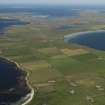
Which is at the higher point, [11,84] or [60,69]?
[11,84]

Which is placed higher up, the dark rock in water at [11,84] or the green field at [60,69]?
the dark rock in water at [11,84]

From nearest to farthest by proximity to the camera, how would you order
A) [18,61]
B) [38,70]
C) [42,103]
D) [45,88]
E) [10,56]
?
[42,103] < [45,88] < [38,70] < [18,61] < [10,56]

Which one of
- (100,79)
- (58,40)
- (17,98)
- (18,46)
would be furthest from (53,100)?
(58,40)

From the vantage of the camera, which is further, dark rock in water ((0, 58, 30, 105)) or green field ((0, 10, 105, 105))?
green field ((0, 10, 105, 105))

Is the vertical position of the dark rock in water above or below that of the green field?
above

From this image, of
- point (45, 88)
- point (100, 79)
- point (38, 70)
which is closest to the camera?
point (45, 88)

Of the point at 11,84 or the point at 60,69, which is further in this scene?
the point at 60,69

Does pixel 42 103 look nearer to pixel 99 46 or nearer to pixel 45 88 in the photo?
pixel 45 88

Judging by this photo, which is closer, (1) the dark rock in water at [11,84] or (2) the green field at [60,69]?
(1) the dark rock in water at [11,84]
